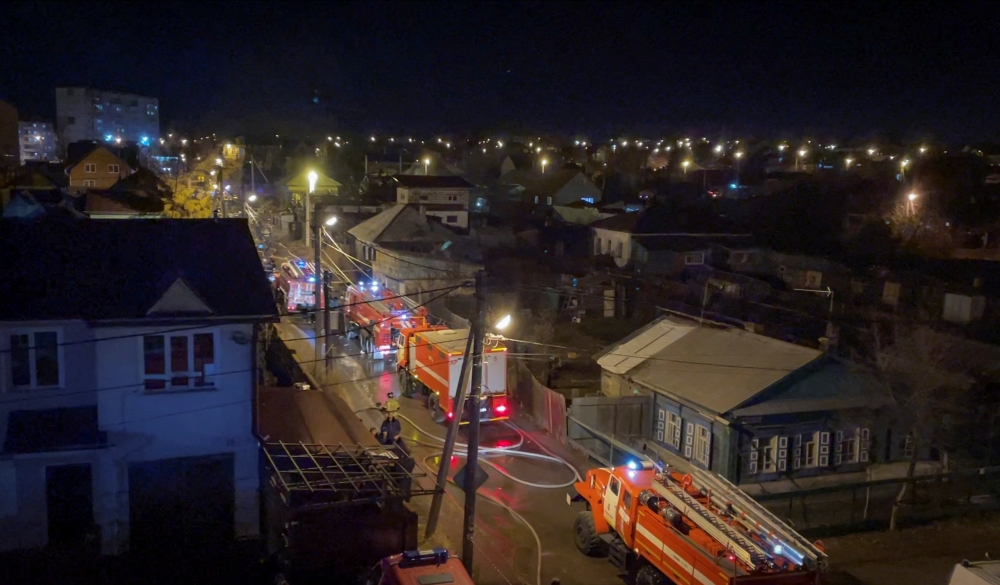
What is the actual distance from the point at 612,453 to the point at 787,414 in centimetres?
406

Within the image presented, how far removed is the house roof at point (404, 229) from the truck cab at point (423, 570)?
102ft

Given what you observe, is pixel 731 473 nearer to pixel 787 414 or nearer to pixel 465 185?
pixel 787 414

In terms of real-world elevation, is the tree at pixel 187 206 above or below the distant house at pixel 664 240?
above

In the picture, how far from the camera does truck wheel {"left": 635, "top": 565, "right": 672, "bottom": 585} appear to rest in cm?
1202

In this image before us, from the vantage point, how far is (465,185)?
54562mm

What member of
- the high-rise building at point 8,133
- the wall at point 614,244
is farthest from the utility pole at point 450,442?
the high-rise building at point 8,133

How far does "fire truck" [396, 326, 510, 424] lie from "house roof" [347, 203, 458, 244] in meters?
17.8

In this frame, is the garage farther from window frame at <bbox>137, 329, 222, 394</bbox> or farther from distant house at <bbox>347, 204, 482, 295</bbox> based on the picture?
distant house at <bbox>347, 204, 482, 295</bbox>

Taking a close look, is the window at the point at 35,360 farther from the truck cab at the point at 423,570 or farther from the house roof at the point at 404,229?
the house roof at the point at 404,229

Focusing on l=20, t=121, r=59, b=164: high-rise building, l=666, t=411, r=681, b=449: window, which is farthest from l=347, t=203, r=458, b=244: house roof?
l=20, t=121, r=59, b=164: high-rise building

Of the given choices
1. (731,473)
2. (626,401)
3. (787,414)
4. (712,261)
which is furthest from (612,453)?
(712,261)

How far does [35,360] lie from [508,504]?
9279 mm

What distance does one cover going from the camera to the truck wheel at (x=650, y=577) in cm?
1202

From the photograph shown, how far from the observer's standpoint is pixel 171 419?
42.1ft
